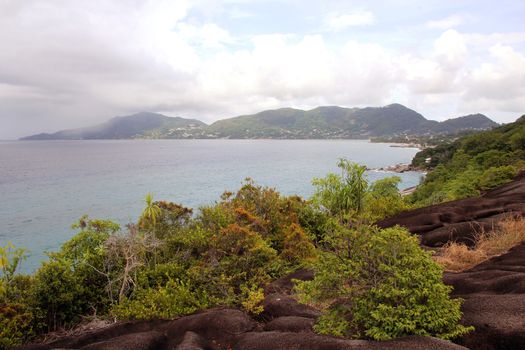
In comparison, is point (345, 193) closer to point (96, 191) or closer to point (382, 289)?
point (382, 289)

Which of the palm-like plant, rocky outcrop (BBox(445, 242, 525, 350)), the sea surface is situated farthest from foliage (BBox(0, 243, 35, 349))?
the sea surface

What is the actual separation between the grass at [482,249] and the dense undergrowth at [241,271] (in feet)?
13.7

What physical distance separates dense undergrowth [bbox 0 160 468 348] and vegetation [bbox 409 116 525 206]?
24890 mm

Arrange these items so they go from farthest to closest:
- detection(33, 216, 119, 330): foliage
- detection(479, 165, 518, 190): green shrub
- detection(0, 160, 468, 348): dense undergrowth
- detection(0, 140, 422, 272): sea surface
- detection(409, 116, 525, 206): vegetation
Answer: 1. detection(0, 140, 422, 272): sea surface
2. detection(409, 116, 525, 206): vegetation
3. detection(479, 165, 518, 190): green shrub
4. detection(33, 216, 119, 330): foliage
5. detection(0, 160, 468, 348): dense undergrowth

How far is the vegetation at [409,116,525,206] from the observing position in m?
54.9

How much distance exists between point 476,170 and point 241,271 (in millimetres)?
72129

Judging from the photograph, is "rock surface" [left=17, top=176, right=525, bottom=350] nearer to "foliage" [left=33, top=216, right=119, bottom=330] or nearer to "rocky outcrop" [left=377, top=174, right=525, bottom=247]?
"rocky outcrop" [left=377, top=174, right=525, bottom=247]

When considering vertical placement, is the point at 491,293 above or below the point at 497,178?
above

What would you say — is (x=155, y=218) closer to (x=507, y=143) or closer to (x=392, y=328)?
(x=392, y=328)

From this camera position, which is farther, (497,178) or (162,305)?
(497,178)

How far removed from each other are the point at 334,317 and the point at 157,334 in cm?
609

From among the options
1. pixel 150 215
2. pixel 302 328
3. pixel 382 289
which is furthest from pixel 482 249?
pixel 150 215

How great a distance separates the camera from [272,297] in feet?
53.0

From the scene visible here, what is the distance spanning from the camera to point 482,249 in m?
18.6
